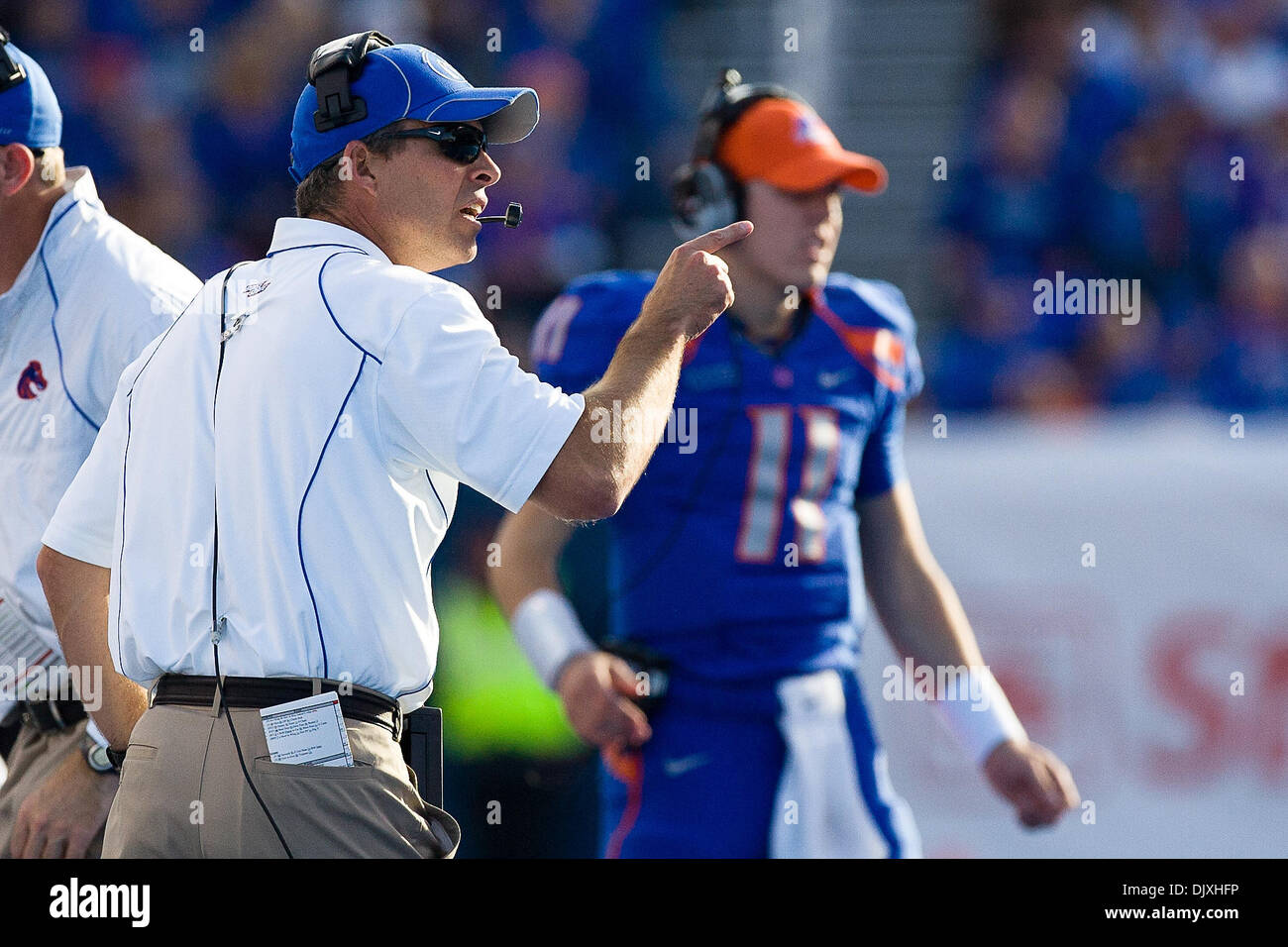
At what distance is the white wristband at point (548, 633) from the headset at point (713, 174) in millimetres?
947

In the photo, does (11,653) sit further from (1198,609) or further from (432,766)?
(1198,609)

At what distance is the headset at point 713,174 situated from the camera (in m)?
3.93

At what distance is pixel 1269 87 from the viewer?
7.73 m

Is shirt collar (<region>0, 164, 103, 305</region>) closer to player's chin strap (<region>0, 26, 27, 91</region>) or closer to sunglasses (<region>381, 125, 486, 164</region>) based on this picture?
player's chin strap (<region>0, 26, 27, 91</region>)

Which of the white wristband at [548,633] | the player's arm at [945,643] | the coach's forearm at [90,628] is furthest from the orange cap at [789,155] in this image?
the coach's forearm at [90,628]

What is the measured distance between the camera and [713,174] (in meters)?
3.93

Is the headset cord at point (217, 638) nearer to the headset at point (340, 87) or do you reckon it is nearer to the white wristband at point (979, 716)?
the headset at point (340, 87)

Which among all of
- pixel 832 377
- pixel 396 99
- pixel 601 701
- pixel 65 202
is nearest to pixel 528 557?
pixel 601 701

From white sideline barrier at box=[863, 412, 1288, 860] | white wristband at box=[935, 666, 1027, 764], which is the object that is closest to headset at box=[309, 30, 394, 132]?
white wristband at box=[935, 666, 1027, 764]

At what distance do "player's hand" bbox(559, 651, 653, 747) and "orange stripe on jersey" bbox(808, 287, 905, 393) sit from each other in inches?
35.2

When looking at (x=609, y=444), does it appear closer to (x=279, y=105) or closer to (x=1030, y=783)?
(x=1030, y=783)
